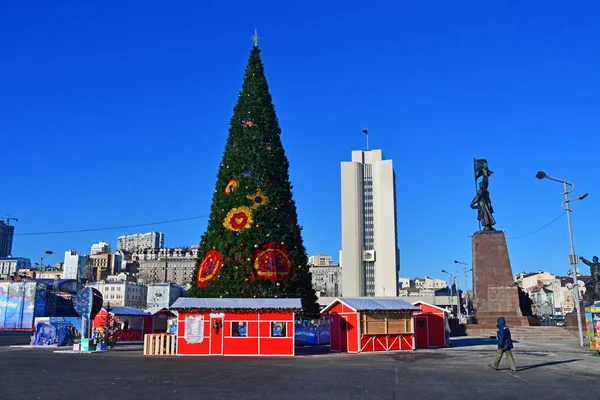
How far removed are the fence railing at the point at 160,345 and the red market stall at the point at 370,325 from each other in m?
8.20

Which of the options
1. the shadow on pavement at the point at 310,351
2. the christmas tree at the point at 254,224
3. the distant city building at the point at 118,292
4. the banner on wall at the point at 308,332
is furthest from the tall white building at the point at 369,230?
the christmas tree at the point at 254,224

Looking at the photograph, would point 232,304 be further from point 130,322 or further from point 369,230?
point 369,230

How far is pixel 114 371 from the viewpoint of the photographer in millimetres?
17594

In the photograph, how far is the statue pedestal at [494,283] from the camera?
4088 cm

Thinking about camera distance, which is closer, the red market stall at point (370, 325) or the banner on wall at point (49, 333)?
the red market stall at point (370, 325)

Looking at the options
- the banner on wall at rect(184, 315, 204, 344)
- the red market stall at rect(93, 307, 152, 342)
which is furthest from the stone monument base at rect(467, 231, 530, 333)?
the red market stall at rect(93, 307, 152, 342)

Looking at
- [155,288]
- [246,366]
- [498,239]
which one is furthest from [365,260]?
[246,366]

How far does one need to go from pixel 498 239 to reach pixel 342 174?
108562 mm

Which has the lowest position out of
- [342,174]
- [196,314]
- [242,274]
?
[196,314]

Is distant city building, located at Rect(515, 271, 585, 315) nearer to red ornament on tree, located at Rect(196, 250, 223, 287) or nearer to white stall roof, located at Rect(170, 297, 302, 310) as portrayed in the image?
red ornament on tree, located at Rect(196, 250, 223, 287)

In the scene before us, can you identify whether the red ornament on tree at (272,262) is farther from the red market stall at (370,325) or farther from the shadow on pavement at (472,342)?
the shadow on pavement at (472,342)

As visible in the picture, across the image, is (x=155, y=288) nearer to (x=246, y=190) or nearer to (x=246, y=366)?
(x=246, y=190)

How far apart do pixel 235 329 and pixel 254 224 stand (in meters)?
7.60

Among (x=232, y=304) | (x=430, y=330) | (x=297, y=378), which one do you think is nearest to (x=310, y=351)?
(x=232, y=304)
